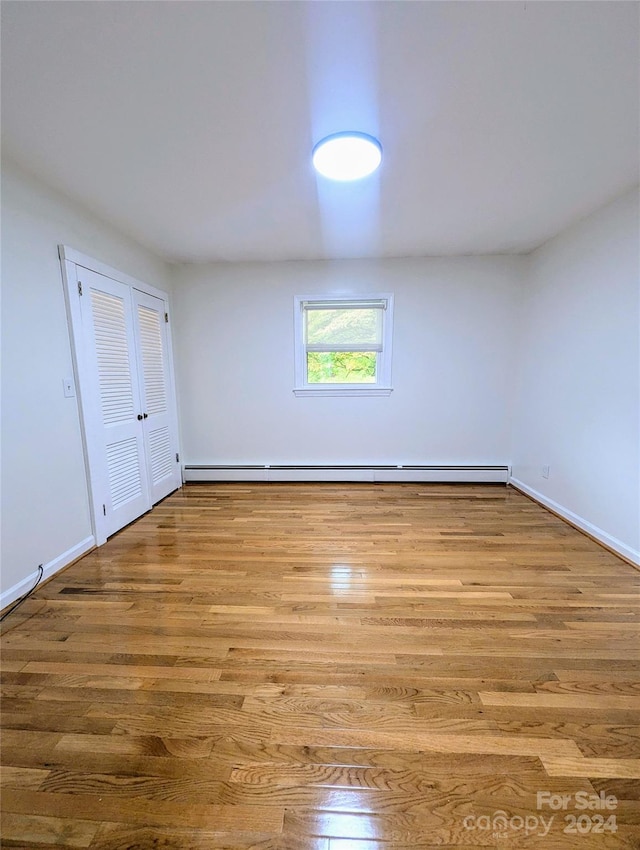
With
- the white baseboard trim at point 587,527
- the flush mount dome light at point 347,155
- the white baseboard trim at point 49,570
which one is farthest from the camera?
the white baseboard trim at point 587,527

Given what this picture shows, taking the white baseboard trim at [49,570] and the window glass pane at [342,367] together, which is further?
the window glass pane at [342,367]

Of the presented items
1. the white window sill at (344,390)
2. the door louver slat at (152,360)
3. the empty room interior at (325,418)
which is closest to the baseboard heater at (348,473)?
the empty room interior at (325,418)

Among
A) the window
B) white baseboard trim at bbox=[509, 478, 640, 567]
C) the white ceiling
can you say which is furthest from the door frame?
white baseboard trim at bbox=[509, 478, 640, 567]

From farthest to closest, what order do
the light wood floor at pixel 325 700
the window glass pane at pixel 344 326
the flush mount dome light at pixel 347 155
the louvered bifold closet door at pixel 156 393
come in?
the window glass pane at pixel 344 326 → the louvered bifold closet door at pixel 156 393 → the flush mount dome light at pixel 347 155 → the light wood floor at pixel 325 700

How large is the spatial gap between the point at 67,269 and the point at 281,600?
269cm

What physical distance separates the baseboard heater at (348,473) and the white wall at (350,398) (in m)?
0.09

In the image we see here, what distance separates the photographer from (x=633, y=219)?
2.24m

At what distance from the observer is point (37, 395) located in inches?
81.7

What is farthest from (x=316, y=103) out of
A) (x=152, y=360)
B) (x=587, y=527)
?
(x=587, y=527)

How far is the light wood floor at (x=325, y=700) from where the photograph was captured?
96 cm

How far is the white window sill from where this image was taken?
382 cm

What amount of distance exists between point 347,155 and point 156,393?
2762 mm

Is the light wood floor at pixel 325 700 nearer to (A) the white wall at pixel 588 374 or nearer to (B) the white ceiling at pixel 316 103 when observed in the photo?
(A) the white wall at pixel 588 374

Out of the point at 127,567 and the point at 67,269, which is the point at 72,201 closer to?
the point at 67,269
